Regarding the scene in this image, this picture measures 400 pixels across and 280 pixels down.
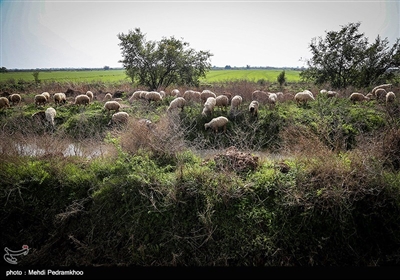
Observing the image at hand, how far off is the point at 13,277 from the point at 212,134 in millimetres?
10677

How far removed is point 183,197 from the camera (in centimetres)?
686

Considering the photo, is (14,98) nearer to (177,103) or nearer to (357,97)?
(177,103)

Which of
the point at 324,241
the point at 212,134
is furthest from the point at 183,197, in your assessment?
the point at 212,134

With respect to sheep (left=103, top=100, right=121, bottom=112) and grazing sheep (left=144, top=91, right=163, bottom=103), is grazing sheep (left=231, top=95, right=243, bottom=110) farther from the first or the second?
sheep (left=103, top=100, right=121, bottom=112)

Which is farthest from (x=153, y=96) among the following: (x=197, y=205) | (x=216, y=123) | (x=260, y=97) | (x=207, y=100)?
(x=197, y=205)

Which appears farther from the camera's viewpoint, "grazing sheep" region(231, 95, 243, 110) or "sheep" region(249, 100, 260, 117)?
"grazing sheep" region(231, 95, 243, 110)

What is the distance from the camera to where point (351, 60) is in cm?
2386

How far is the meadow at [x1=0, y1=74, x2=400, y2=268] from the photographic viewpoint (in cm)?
613

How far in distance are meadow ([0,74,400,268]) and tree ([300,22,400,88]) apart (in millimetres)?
19684

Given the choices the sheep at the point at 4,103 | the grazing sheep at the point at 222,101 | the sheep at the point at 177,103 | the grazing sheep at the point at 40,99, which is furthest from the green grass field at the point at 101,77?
the grazing sheep at the point at 222,101

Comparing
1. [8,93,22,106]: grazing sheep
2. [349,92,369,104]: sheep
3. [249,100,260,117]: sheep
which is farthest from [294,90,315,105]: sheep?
[8,93,22,106]: grazing sheep

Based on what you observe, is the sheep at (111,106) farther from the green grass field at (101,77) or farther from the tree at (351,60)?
the tree at (351,60)

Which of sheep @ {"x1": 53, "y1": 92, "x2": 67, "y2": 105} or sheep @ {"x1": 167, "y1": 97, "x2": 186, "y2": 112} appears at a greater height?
sheep @ {"x1": 53, "y1": 92, "x2": 67, "y2": 105}

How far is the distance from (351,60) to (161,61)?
21.7m
